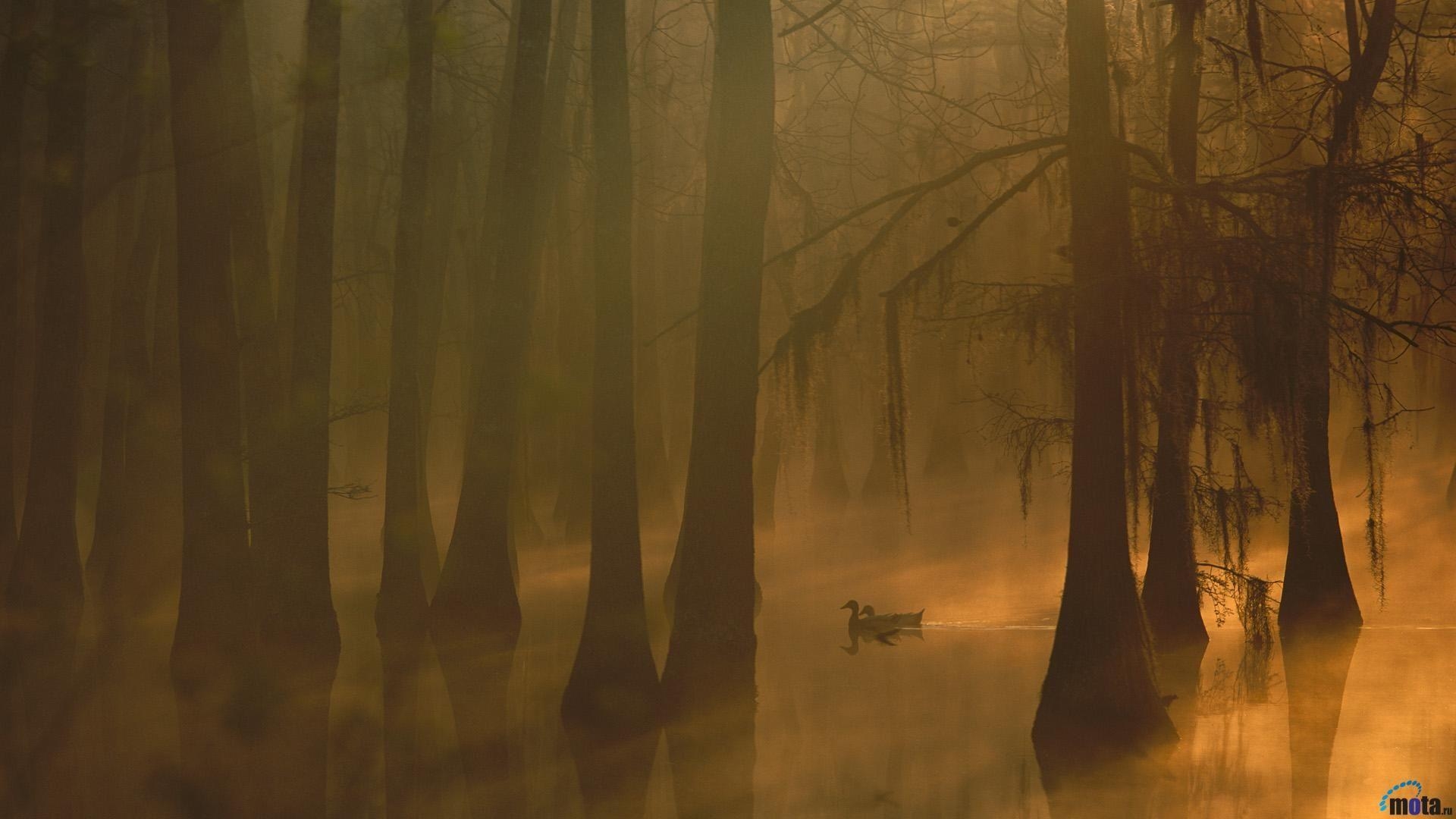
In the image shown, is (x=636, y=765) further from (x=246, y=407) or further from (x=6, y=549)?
(x=6, y=549)

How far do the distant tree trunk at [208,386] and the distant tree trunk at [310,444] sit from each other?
1.13 feet

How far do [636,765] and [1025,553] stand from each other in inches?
500

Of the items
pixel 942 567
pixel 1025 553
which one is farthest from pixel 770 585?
pixel 1025 553

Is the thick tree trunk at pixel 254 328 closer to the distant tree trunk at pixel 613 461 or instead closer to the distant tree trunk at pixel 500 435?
the distant tree trunk at pixel 500 435

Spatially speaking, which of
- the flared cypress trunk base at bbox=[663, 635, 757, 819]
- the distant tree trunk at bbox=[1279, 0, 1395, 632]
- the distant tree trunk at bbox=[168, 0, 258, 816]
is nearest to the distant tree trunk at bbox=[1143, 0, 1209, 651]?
the distant tree trunk at bbox=[1279, 0, 1395, 632]

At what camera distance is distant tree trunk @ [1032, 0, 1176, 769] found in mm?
9484

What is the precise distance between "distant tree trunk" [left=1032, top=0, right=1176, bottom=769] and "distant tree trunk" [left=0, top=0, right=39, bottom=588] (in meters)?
11.6

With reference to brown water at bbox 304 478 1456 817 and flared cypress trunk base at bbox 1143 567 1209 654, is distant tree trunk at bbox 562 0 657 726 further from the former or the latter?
flared cypress trunk base at bbox 1143 567 1209 654

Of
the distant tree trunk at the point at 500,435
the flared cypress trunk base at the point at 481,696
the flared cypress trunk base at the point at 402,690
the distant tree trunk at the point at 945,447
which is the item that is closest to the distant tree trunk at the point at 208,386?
the flared cypress trunk base at the point at 402,690

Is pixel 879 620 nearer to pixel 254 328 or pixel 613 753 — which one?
pixel 613 753

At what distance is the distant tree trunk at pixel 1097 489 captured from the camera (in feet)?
31.1

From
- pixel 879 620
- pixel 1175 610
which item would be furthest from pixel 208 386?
pixel 1175 610

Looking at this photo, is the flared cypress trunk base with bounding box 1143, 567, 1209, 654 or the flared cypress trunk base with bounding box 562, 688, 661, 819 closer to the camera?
the flared cypress trunk base with bounding box 562, 688, 661, 819

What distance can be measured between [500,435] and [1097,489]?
719cm
